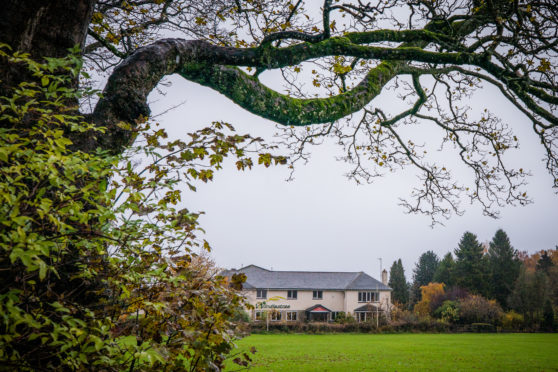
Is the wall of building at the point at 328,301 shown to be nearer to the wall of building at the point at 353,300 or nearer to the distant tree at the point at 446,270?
the wall of building at the point at 353,300

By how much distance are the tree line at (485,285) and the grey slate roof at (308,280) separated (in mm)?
7083

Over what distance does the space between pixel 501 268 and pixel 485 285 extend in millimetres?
3698

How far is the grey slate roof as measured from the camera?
47406 millimetres

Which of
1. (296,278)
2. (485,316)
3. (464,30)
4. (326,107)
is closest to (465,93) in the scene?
(464,30)

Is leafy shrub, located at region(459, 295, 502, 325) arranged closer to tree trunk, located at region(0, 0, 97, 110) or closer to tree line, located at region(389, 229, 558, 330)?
tree line, located at region(389, 229, 558, 330)

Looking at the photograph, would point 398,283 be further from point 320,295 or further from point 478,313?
point 478,313

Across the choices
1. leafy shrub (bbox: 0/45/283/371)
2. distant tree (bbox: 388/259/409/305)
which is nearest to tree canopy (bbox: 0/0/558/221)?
leafy shrub (bbox: 0/45/283/371)

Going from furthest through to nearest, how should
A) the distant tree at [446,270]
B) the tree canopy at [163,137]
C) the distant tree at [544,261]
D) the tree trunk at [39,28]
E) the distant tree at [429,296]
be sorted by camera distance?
the distant tree at [544,261], the distant tree at [446,270], the distant tree at [429,296], the tree trunk at [39,28], the tree canopy at [163,137]

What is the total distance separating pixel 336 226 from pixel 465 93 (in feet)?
164

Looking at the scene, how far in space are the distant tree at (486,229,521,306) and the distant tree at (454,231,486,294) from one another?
3.82ft

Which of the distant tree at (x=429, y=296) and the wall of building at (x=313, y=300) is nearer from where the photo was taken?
the wall of building at (x=313, y=300)

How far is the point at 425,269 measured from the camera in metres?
69.8

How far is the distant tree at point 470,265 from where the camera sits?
5072 centimetres

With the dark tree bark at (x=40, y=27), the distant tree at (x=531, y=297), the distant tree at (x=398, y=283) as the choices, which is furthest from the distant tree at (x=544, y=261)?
the dark tree bark at (x=40, y=27)
